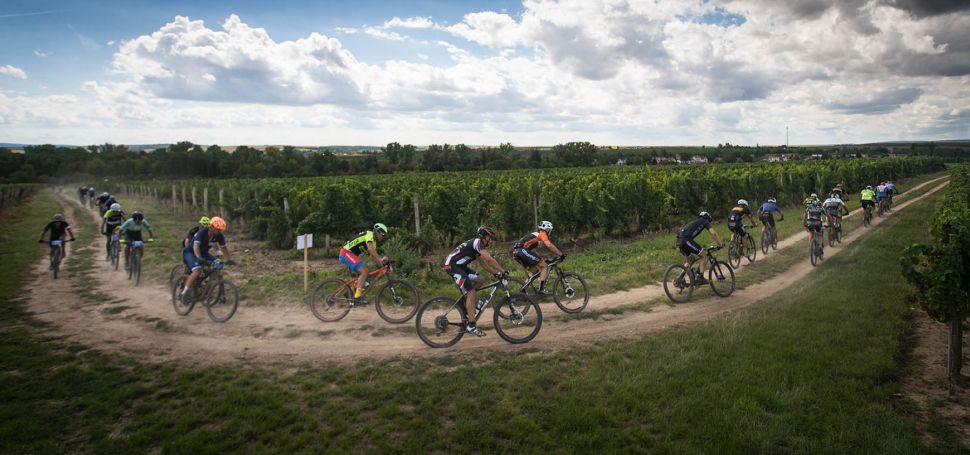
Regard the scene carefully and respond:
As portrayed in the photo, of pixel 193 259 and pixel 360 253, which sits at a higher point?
pixel 360 253

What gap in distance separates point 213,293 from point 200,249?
0.98 meters

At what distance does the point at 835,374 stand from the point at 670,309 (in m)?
3.76

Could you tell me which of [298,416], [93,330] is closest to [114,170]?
[93,330]

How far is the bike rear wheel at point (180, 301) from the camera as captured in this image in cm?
1010

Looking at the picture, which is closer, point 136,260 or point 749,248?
point 136,260

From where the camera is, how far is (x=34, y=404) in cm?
611

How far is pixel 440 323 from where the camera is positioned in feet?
26.8

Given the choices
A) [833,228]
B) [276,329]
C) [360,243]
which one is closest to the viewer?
[276,329]

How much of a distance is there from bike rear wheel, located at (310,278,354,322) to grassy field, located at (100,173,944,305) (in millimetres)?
1611

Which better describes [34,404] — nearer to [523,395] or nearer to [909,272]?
[523,395]

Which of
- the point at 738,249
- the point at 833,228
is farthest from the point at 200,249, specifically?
the point at 833,228

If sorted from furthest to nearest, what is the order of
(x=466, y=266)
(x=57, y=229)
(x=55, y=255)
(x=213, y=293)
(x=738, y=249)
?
(x=738, y=249)
(x=57, y=229)
(x=55, y=255)
(x=213, y=293)
(x=466, y=266)

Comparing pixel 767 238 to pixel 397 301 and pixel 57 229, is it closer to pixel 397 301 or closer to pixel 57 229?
pixel 397 301

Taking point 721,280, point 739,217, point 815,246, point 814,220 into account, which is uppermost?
point 739,217
